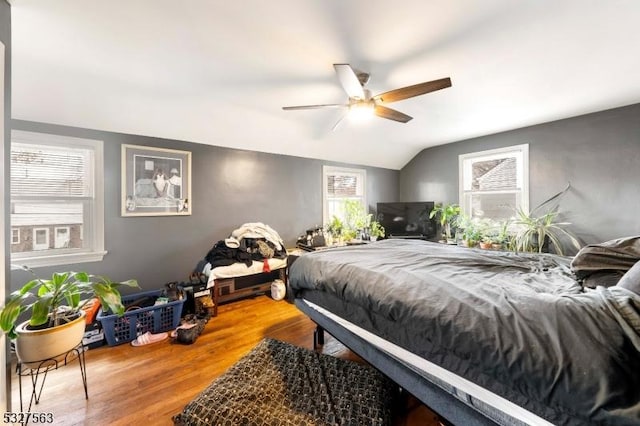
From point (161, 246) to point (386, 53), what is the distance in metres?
3.09

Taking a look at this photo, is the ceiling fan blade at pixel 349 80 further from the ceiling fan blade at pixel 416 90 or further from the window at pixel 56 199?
the window at pixel 56 199

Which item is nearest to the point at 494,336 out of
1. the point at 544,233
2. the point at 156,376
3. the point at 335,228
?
the point at 156,376

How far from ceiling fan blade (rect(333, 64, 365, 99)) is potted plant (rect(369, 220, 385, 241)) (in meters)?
2.68

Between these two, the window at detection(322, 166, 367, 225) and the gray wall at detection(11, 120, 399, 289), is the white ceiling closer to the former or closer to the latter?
the gray wall at detection(11, 120, 399, 289)

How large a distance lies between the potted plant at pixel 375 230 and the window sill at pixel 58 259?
3.60 meters

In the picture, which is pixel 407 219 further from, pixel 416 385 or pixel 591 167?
pixel 416 385

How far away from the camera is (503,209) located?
385 centimetres

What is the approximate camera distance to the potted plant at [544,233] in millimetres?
3174

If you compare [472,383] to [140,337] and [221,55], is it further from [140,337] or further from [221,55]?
[140,337]

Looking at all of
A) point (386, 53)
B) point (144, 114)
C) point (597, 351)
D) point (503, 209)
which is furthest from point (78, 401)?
point (503, 209)

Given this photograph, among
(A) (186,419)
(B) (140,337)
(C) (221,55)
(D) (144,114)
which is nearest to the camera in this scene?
(A) (186,419)

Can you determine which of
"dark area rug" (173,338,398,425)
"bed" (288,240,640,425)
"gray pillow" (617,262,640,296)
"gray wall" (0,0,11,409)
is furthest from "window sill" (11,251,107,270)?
"gray pillow" (617,262,640,296)

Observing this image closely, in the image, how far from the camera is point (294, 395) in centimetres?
144

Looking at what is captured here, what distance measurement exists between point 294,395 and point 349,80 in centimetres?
211
